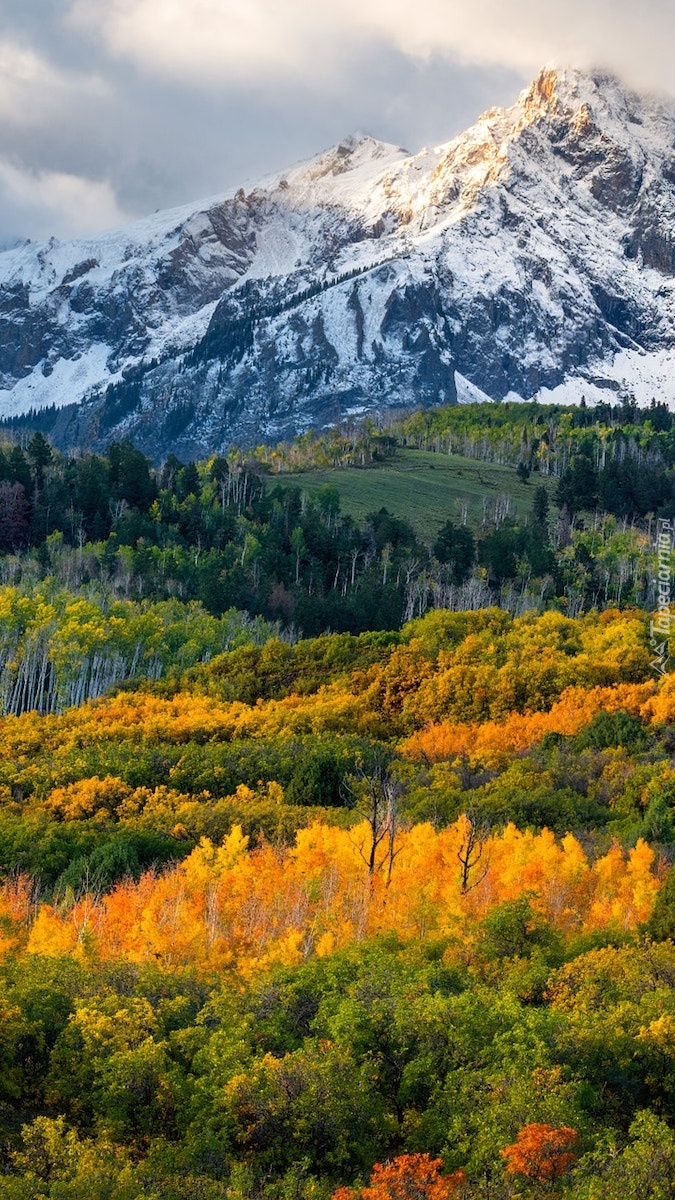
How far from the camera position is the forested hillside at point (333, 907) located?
33125 millimetres

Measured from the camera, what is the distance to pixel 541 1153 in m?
30.3

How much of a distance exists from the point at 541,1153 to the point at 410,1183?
3.39 metres

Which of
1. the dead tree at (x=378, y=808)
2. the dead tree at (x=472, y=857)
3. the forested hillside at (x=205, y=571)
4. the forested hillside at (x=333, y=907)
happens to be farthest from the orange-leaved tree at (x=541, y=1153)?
the forested hillside at (x=205, y=571)

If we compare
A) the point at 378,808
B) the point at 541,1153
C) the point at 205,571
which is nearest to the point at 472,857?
the point at 378,808

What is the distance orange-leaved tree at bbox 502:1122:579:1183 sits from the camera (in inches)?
1183

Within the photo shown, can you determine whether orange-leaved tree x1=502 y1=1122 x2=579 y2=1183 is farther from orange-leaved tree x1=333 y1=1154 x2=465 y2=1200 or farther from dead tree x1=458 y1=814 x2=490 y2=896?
dead tree x1=458 y1=814 x2=490 y2=896

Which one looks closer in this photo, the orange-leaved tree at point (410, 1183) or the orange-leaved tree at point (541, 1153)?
the orange-leaved tree at point (410, 1183)

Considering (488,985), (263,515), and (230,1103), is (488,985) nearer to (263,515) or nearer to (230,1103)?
(230,1103)

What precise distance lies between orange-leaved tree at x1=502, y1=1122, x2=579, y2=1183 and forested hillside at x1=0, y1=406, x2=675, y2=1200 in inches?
2.7

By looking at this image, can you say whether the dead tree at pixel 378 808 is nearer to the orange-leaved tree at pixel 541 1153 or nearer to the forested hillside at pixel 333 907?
the forested hillside at pixel 333 907

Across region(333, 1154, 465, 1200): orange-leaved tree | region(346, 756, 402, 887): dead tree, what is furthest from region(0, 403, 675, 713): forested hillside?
region(333, 1154, 465, 1200): orange-leaved tree

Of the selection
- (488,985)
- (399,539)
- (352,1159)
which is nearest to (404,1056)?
A: (352,1159)

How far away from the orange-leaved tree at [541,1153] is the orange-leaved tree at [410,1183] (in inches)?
61.6

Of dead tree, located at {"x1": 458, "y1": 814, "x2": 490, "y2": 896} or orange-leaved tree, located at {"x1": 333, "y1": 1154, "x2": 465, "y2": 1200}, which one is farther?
dead tree, located at {"x1": 458, "y1": 814, "x2": 490, "y2": 896}
